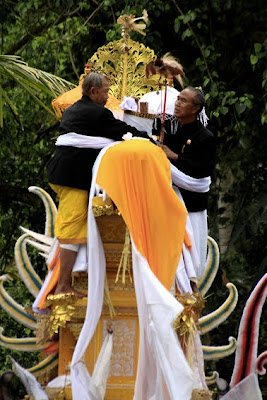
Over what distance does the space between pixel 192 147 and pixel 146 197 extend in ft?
2.49

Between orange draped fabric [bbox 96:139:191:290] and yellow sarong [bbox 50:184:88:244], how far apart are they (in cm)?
25

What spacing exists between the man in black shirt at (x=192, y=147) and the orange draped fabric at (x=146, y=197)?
465 mm

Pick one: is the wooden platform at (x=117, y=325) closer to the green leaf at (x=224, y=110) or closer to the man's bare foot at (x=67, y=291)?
the man's bare foot at (x=67, y=291)

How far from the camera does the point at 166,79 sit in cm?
1012

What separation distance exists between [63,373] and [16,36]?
5894 millimetres

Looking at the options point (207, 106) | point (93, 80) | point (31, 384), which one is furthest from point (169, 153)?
point (207, 106)

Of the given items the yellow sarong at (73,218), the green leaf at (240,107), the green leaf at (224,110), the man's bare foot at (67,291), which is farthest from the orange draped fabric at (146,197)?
the green leaf at (240,107)

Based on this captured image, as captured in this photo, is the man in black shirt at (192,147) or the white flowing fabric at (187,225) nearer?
the white flowing fabric at (187,225)

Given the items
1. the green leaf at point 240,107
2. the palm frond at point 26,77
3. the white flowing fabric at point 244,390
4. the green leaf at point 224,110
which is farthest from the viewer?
the green leaf at point 240,107

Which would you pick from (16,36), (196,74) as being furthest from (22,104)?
(196,74)

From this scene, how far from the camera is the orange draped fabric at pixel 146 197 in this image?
9.41 m

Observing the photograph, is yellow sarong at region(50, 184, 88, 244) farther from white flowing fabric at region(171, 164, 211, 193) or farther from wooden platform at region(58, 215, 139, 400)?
white flowing fabric at region(171, 164, 211, 193)

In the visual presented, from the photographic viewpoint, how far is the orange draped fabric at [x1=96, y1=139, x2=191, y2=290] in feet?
30.9

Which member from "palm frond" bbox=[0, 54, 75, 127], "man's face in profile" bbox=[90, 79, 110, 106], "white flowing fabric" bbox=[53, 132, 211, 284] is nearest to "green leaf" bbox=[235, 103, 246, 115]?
"palm frond" bbox=[0, 54, 75, 127]
